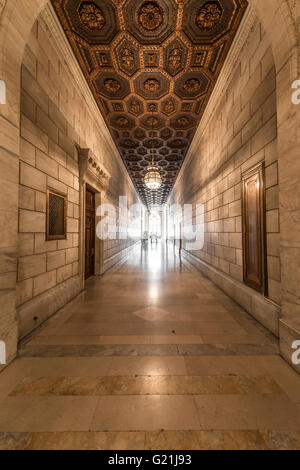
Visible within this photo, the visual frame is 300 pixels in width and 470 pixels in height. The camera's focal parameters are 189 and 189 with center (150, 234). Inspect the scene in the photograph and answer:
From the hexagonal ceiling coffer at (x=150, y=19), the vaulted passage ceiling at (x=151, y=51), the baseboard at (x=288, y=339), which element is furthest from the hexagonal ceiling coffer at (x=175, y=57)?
the baseboard at (x=288, y=339)

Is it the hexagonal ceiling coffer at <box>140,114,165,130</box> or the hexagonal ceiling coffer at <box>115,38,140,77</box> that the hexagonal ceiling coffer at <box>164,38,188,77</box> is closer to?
the hexagonal ceiling coffer at <box>115,38,140,77</box>

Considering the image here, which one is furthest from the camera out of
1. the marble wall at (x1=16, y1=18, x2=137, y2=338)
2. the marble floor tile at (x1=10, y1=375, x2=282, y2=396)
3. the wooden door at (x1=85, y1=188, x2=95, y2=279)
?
the wooden door at (x1=85, y1=188, x2=95, y2=279)

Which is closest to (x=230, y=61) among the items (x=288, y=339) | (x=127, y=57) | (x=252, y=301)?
(x=127, y=57)

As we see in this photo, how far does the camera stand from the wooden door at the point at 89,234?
19.5ft

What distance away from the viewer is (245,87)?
3.75 meters

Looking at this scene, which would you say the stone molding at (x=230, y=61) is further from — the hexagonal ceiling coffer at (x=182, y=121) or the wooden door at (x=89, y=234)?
the wooden door at (x=89, y=234)

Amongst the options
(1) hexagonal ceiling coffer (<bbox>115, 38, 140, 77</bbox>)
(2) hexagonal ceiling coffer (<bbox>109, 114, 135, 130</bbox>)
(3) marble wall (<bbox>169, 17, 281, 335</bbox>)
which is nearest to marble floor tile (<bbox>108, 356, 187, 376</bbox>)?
(3) marble wall (<bbox>169, 17, 281, 335</bbox>)

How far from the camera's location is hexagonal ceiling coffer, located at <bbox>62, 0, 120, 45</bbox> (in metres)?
3.38

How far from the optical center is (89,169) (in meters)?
5.20

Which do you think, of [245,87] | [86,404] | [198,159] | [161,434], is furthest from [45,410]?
[198,159]

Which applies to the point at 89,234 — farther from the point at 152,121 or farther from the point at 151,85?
the point at 152,121

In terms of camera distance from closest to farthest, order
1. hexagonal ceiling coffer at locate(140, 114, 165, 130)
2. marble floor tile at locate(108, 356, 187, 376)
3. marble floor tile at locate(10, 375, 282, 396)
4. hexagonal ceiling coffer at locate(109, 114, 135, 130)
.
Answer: marble floor tile at locate(10, 375, 282, 396), marble floor tile at locate(108, 356, 187, 376), hexagonal ceiling coffer at locate(109, 114, 135, 130), hexagonal ceiling coffer at locate(140, 114, 165, 130)

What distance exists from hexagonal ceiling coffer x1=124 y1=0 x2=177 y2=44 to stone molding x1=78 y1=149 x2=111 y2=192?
2.59 meters
